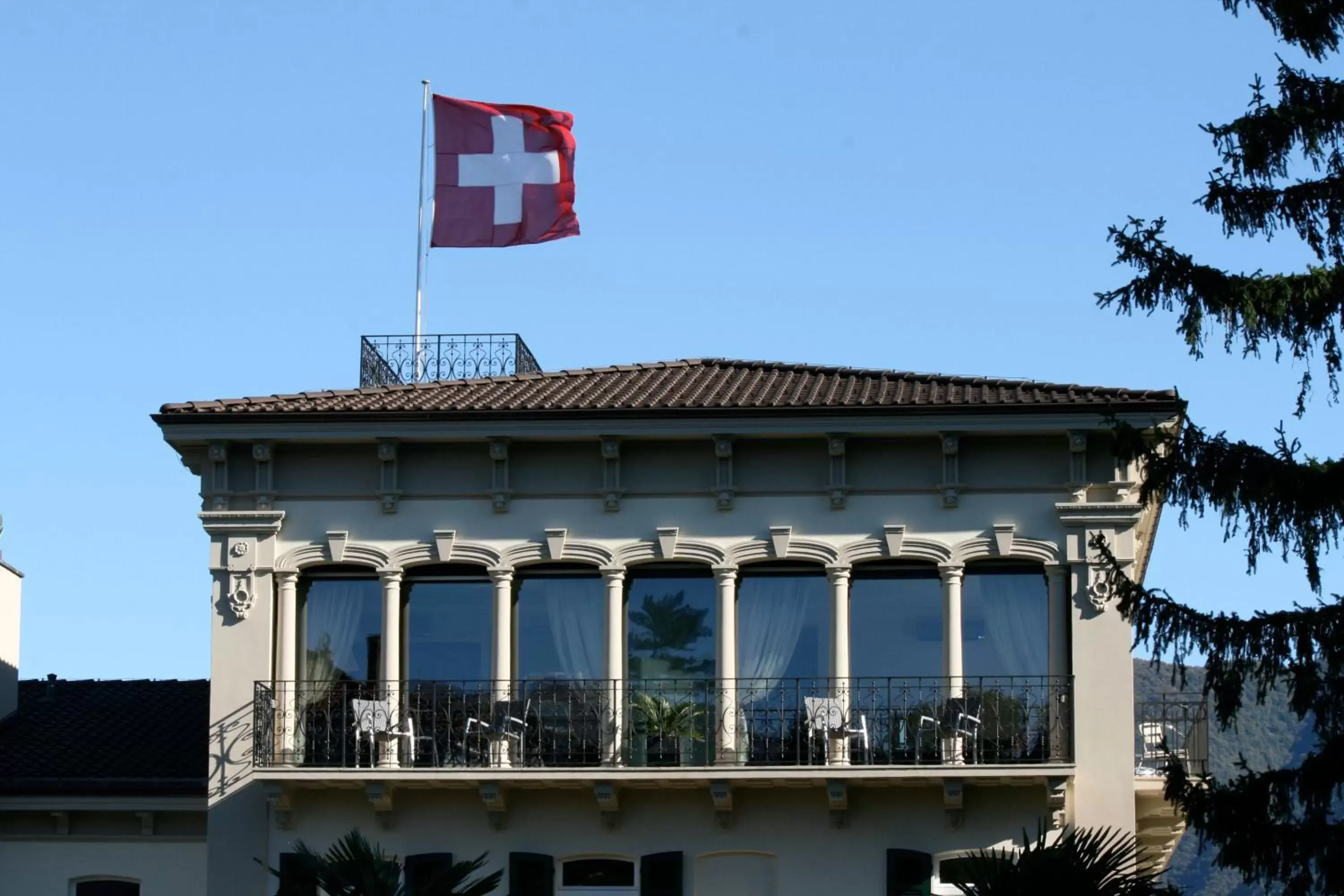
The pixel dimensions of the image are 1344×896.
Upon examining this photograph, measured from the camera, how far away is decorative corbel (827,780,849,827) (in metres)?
28.2

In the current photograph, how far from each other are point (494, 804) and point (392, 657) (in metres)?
2.26

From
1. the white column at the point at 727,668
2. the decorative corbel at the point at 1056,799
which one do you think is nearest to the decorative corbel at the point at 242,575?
the white column at the point at 727,668

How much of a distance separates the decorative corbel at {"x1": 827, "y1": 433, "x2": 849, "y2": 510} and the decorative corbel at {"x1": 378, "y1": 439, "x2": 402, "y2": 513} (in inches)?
208

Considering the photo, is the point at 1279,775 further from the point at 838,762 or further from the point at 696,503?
the point at 696,503

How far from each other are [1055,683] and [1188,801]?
738 cm

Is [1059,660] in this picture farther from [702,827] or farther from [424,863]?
[424,863]

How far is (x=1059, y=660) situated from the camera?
29016 millimetres

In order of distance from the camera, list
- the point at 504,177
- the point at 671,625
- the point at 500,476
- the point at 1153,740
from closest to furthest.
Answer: the point at 671,625
the point at 500,476
the point at 1153,740
the point at 504,177

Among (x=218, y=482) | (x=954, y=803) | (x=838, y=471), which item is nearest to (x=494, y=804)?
(x=218, y=482)

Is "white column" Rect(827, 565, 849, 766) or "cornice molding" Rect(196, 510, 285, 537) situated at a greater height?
"cornice molding" Rect(196, 510, 285, 537)

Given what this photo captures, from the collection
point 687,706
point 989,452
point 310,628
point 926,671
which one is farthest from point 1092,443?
point 310,628

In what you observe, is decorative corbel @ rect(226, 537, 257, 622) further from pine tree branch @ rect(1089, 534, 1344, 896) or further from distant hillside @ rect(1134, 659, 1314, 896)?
distant hillside @ rect(1134, 659, 1314, 896)

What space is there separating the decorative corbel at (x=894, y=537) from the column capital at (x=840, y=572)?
0.53 m

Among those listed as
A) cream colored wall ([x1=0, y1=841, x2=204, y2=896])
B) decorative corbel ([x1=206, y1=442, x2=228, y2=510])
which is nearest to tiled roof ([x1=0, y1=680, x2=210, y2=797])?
cream colored wall ([x1=0, y1=841, x2=204, y2=896])
